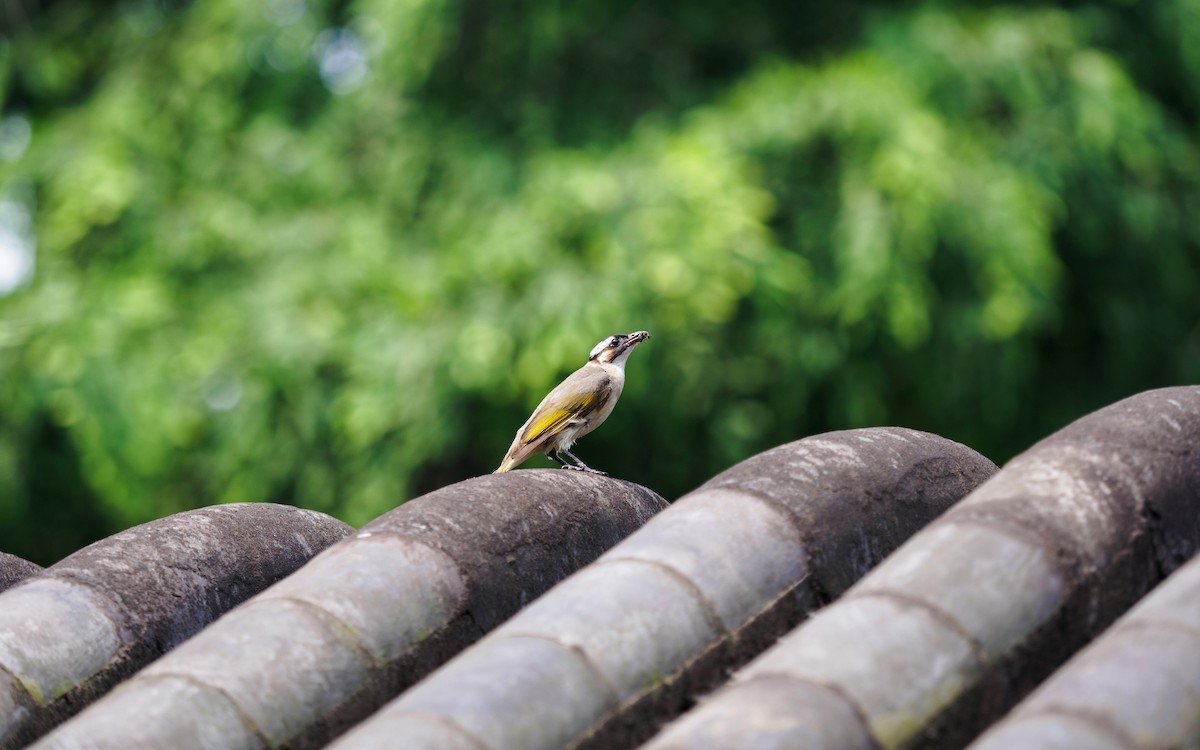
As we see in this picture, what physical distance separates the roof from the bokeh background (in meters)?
7.52

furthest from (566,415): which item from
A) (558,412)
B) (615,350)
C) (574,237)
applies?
(574,237)

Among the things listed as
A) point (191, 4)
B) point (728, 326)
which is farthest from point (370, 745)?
point (191, 4)

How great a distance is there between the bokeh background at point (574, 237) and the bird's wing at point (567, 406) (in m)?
5.12

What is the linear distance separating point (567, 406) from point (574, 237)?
6.34 metres

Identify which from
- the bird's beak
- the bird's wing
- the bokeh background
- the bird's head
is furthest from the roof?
the bokeh background

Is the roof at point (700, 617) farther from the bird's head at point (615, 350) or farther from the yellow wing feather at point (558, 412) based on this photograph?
the bird's head at point (615, 350)

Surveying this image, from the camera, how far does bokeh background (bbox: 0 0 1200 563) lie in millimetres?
12992

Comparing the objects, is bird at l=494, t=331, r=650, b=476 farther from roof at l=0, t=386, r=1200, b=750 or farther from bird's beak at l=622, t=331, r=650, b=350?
roof at l=0, t=386, r=1200, b=750

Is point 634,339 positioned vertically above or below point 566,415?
above

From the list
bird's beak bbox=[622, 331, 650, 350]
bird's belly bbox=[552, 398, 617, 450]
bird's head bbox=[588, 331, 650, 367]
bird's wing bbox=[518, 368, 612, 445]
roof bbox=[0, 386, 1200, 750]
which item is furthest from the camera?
bird's head bbox=[588, 331, 650, 367]

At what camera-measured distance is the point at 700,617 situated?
160 inches

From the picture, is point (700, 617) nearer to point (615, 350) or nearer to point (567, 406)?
point (567, 406)

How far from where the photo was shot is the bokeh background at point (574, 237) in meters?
13.0

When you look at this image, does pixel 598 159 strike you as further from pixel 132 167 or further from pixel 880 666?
pixel 880 666
